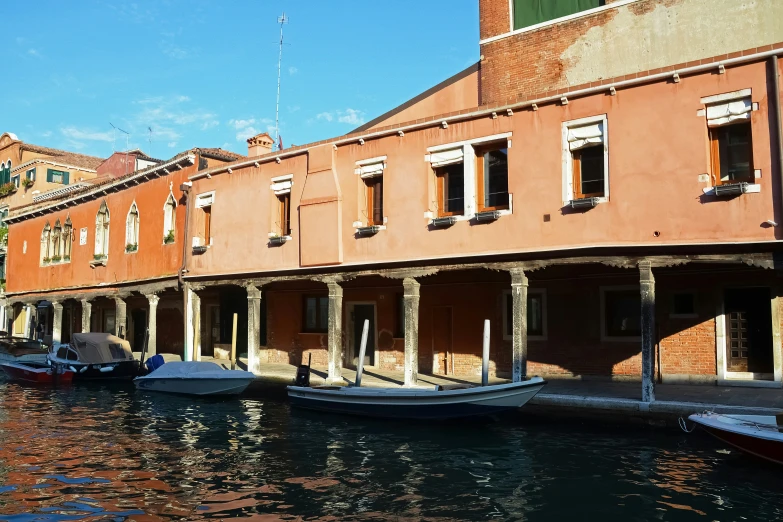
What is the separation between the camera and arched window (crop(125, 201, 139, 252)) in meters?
24.1

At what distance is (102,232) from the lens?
86.0 feet

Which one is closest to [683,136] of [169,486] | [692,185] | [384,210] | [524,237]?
[692,185]

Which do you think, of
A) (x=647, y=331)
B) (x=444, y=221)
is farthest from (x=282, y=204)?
(x=647, y=331)

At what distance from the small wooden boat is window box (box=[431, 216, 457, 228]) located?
6.50 m

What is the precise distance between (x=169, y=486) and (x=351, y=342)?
38.2 feet

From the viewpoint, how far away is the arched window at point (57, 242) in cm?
2916

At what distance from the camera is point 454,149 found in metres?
14.9

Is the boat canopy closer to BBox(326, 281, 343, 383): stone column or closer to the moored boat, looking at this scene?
the moored boat

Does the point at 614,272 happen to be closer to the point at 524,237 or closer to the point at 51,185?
the point at 524,237

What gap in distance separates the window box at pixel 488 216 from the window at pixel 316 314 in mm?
7917

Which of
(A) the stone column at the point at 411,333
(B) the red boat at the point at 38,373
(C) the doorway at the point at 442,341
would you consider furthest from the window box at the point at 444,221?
(B) the red boat at the point at 38,373

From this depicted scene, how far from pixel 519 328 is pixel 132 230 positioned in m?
16.5

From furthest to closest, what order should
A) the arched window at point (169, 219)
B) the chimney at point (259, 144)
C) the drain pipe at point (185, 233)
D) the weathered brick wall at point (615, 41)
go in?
the arched window at point (169, 219) → the chimney at point (259, 144) → the drain pipe at point (185, 233) → the weathered brick wall at point (615, 41)

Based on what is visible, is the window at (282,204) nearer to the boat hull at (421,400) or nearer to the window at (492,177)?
the boat hull at (421,400)
